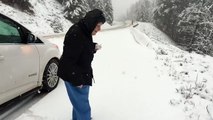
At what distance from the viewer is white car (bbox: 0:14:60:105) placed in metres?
4.45

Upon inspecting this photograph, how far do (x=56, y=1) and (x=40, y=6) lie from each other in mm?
8148

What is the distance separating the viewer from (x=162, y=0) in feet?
183

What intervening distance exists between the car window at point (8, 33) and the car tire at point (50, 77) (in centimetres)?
104

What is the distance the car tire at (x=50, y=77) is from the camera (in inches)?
225

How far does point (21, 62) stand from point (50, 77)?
1.19m

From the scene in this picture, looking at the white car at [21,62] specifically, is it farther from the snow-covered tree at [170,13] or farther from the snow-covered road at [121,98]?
the snow-covered tree at [170,13]

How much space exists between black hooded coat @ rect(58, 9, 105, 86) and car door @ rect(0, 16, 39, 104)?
1293 millimetres

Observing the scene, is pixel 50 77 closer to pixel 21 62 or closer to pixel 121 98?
pixel 21 62

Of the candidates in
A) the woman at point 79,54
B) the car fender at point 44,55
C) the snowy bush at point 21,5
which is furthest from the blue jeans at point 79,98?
the snowy bush at point 21,5

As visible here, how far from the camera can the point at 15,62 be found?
4605 millimetres

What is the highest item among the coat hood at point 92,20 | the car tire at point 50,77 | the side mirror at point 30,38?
the coat hood at point 92,20

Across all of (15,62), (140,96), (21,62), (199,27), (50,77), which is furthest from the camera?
(199,27)

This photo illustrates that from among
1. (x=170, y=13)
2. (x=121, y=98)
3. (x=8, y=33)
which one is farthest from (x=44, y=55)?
(x=170, y=13)

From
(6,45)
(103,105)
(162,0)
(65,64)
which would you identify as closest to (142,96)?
(103,105)
